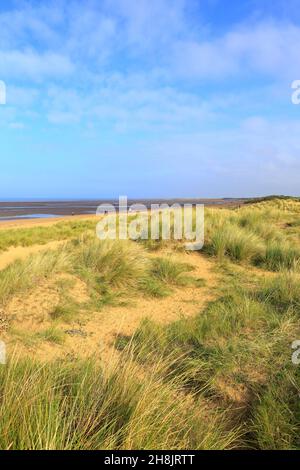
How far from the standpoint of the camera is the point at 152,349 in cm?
444

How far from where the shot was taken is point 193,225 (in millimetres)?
12477

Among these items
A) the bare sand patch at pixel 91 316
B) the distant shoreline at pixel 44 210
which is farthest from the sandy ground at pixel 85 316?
the distant shoreline at pixel 44 210

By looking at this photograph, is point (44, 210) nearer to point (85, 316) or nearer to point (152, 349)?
point (85, 316)

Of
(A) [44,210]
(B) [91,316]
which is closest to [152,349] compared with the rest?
(B) [91,316]

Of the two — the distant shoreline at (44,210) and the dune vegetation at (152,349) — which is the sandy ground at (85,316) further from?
the distant shoreline at (44,210)

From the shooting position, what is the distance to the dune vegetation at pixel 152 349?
8.35ft

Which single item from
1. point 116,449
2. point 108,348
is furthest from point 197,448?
point 108,348

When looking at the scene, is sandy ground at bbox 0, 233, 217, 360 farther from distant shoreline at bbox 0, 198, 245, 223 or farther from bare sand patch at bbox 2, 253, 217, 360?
distant shoreline at bbox 0, 198, 245, 223

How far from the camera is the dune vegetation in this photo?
254cm

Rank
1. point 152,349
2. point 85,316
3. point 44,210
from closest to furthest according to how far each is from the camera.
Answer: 1. point 152,349
2. point 85,316
3. point 44,210

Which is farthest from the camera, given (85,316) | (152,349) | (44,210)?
(44,210)

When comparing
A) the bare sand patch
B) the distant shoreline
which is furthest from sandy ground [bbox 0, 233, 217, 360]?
the distant shoreline
